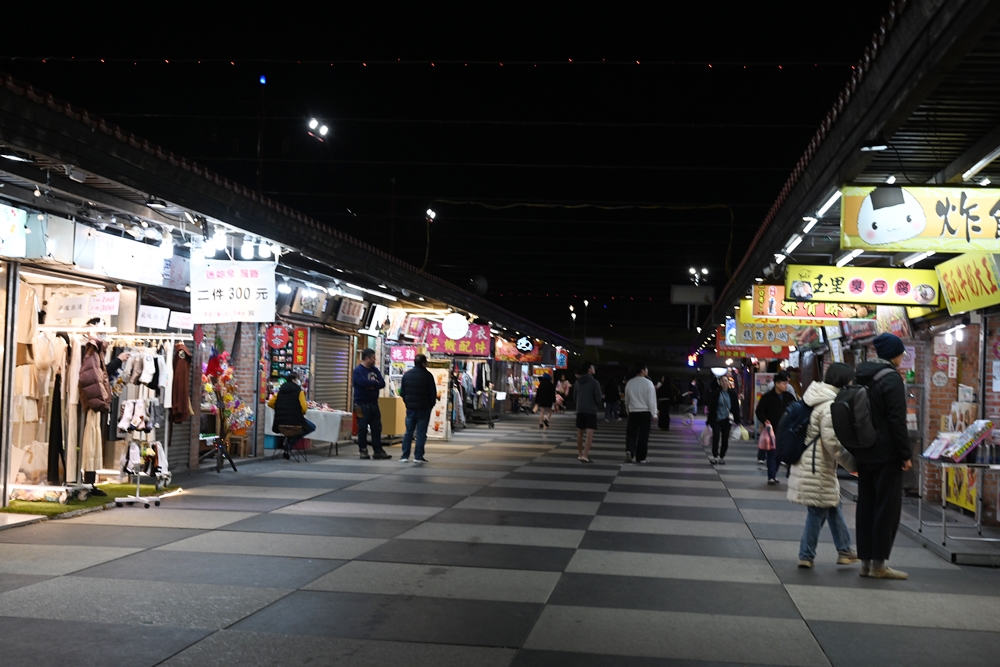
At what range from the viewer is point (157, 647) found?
5.25m

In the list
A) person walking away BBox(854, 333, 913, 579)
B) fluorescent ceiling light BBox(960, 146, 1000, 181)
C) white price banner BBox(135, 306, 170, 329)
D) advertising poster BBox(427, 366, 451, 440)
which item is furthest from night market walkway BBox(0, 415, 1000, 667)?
advertising poster BBox(427, 366, 451, 440)

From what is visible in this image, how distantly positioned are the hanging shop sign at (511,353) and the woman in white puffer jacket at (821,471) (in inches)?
970

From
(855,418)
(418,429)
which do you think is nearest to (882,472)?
(855,418)

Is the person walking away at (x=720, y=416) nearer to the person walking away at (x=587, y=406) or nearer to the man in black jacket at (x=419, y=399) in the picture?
the person walking away at (x=587, y=406)

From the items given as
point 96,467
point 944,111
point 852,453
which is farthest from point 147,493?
point 944,111

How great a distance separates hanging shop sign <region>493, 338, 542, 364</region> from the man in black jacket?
15462mm

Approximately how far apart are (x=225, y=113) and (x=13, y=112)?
10.4 meters

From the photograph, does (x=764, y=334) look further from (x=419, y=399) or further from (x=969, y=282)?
(x=969, y=282)

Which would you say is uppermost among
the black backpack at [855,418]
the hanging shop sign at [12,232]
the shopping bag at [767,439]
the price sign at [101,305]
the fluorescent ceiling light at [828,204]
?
the fluorescent ceiling light at [828,204]

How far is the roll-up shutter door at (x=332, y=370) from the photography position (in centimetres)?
1961

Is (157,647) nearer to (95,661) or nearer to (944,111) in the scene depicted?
(95,661)

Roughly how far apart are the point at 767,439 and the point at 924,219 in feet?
27.0

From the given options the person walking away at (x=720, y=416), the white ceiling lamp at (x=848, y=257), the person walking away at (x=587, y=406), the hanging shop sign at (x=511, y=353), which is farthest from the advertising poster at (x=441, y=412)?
the white ceiling lamp at (x=848, y=257)

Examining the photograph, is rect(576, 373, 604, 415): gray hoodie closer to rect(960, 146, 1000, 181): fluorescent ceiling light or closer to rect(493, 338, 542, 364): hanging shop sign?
rect(960, 146, 1000, 181): fluorescent ceiling light
